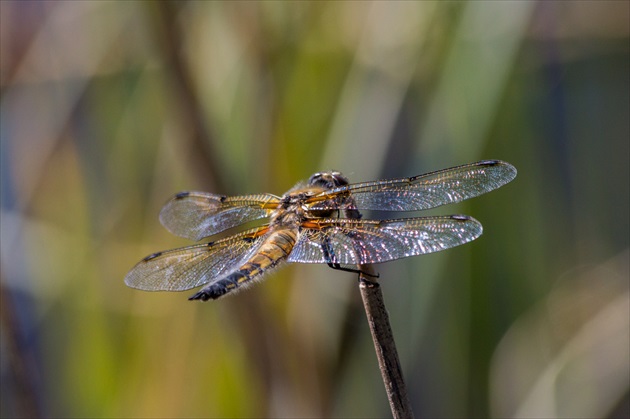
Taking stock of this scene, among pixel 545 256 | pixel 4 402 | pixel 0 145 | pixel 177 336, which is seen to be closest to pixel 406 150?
pixel 545 256

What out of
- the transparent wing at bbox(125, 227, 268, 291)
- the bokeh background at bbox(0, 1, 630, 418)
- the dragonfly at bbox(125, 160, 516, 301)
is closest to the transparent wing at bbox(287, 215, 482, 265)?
the dragonfly at bbox(125, 160, 516, 301)

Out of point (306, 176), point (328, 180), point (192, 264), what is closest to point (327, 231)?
point (328, 180)

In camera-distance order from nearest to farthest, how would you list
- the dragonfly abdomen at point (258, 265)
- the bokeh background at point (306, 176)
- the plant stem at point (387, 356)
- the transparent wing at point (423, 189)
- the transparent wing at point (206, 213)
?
the plant stem at point (387, 356)
the dragonfly abdomen at point (258, 265)
the transparent wing at point (423, 189)
the transparent wing at point (206, 213)
the bokeh background at point (306, 176)

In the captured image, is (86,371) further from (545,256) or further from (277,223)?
(545,256)

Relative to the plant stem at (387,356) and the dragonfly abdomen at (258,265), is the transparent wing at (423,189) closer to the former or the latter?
the dragonfly abdomen at (258,265)

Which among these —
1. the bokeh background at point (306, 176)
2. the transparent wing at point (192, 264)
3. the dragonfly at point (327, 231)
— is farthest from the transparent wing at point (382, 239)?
the bokeh background at point (306, 176)

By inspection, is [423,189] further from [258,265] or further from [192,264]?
[192,264]

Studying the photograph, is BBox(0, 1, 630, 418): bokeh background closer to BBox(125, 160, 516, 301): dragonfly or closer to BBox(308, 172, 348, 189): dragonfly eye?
BBox(125, 160, 516, 301): dragonfly
